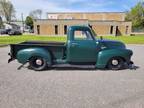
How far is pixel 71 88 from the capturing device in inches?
249

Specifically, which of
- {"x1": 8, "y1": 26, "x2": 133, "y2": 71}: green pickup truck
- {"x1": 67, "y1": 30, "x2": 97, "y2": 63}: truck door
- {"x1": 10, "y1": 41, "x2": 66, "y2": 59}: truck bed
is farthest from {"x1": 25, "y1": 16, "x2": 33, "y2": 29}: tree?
{"x1": 67, "y1": 30, "x2": 97, "y2": 63}: truck door

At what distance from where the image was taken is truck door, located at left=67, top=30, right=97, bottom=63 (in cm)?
870

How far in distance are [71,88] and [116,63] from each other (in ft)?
11.1

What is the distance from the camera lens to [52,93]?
5824mm

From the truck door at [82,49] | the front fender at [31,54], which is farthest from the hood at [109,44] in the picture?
the front fender at [31,54]

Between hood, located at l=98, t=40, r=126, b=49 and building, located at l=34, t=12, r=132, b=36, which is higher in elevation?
building, located at l=34, t=12, r=132, b=36

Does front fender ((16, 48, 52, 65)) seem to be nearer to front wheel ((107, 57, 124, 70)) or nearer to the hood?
the hood

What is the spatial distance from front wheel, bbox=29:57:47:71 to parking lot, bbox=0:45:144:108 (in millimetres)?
259

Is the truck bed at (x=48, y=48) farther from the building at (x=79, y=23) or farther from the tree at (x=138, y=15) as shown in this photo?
the tree at (x=138, y=15)

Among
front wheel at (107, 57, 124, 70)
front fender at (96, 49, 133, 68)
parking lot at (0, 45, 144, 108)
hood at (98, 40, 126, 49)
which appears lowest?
parking lot at (0, 45, 144, 108)

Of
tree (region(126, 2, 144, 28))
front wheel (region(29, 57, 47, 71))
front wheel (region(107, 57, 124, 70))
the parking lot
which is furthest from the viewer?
tree (region(126, 2, 144, 28))

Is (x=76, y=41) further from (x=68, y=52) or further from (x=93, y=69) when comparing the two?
(x=93, y=69)

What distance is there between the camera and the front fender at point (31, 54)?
28.3ft

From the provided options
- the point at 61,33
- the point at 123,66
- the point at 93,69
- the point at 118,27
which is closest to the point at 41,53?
the point at 93,69
